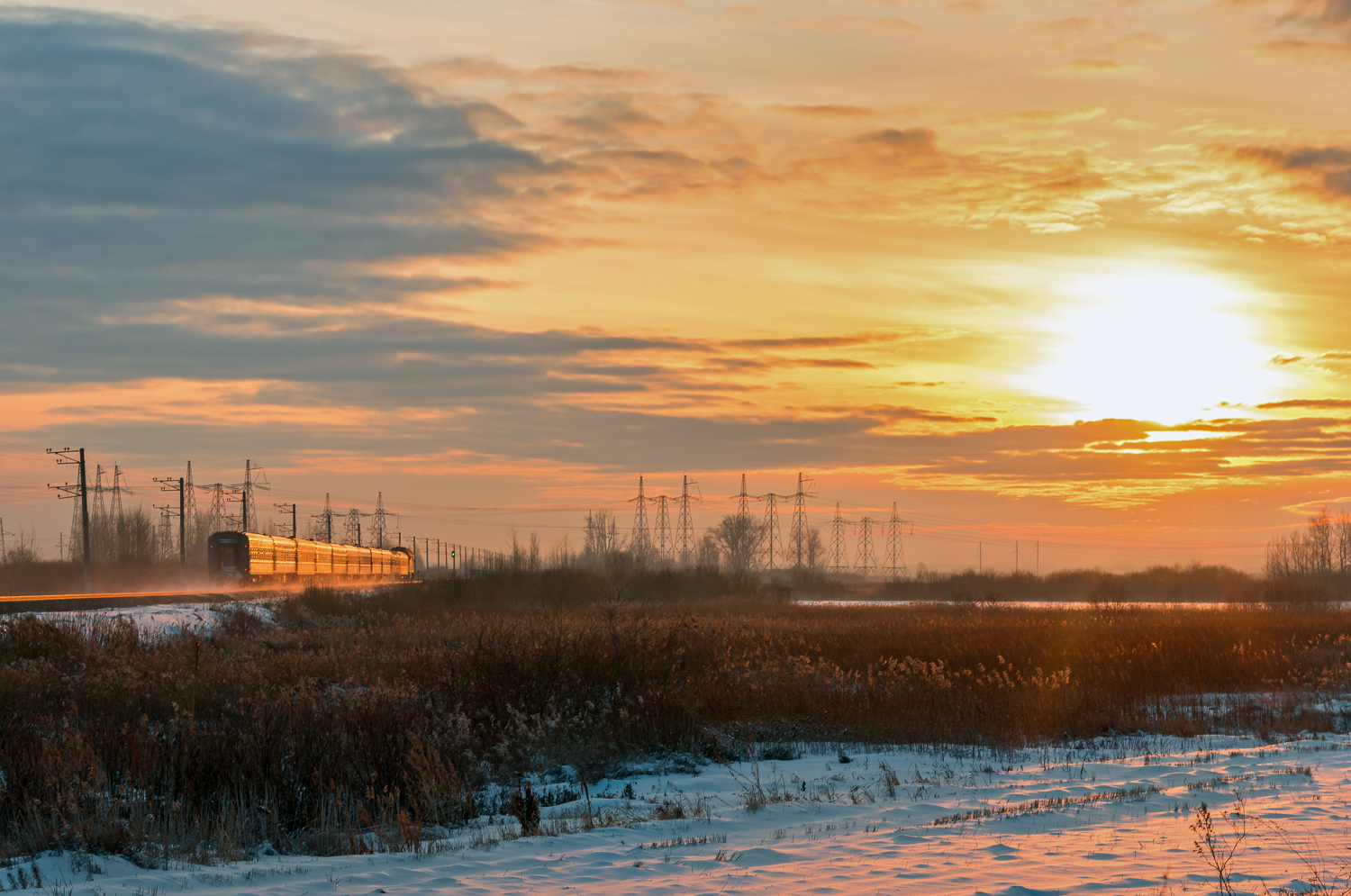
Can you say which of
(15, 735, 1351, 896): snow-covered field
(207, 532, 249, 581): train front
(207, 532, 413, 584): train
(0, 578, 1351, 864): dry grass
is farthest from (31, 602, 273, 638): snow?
(15, 735, 1351, 896): snow-covered field

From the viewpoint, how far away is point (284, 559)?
6238 centimetres

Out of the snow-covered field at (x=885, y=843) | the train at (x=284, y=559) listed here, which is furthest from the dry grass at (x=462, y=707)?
the train at (x=284, y=559)

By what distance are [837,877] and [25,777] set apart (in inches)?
376

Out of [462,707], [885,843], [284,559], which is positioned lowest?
[284,559]

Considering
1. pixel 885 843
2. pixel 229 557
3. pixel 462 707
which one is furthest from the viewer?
pixel 229 557

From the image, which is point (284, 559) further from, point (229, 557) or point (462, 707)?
point (462, 707)

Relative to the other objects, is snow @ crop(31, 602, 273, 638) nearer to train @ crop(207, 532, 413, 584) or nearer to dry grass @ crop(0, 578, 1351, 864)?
dry grass @ crop(0, 578, 1351, 864)

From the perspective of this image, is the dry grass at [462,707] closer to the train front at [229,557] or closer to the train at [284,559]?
the train front at [229,557]

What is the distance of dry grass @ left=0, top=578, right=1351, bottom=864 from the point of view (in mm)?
11734

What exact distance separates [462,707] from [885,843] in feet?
29.6

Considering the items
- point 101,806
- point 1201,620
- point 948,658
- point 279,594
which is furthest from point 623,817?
point 279,594

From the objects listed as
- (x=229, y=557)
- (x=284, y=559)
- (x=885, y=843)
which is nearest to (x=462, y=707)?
(x=885, y=843)

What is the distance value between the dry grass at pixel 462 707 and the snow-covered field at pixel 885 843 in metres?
1.25

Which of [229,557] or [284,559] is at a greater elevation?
[229,557]
